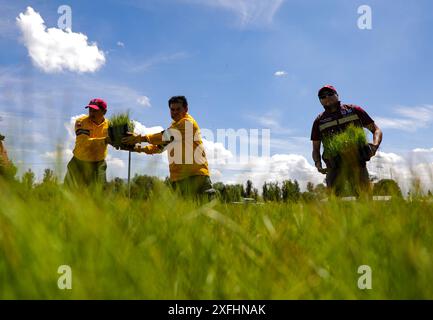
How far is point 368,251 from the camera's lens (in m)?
1.63

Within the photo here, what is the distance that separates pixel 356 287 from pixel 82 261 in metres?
0.88

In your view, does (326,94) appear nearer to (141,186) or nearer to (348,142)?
(348,142)

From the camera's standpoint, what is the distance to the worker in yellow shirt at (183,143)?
6301mm

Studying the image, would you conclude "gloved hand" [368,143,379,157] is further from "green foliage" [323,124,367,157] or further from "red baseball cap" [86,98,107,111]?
"red baseball cap" [86,98,107,111]

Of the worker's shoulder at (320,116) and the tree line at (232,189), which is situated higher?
the worker's shoulder at (320,116)

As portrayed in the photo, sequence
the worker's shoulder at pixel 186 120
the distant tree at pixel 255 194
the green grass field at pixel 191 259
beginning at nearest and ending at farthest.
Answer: the green grass field at pixel 191 259
the distant tree at pixel 255 194
the worker's shoulder at pixel 186 120

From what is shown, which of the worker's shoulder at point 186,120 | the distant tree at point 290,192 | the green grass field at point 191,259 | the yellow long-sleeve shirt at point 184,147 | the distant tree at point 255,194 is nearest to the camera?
the green grass field at point 191,259

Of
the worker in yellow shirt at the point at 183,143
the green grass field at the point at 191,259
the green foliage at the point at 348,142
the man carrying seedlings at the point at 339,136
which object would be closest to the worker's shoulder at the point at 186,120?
the worker in yellow shirt at the point at 183,143

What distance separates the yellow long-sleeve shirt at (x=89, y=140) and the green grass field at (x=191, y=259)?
5.59 m

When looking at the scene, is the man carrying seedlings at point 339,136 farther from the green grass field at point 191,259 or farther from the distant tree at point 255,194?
the green grass field at point 191,259

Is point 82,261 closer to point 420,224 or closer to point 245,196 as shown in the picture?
point 420,224

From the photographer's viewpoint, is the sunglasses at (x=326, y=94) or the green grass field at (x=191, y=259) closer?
the green grass field at (x=191, y=259)

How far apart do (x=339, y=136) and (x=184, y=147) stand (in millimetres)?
2388
